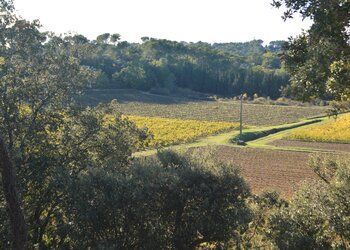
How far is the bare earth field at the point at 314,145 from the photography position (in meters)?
49.1

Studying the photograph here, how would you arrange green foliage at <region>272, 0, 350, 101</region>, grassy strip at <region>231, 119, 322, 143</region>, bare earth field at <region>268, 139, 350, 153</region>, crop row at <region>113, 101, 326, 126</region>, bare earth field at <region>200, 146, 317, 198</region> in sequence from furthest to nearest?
1. crop row at <region>113, 101, 326, 126</region>
2. grassy strip at <region>231, 119, 322, 143</region>
3. bare earth field at <region>268, 139, 350, 153</region>
4. bare earth field at <region>200, 146, 317, 198</region>
5. green foliage at <region>272, 0, 350, 101</region>

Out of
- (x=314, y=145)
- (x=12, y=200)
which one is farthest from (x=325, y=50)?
(x=314, y=145)

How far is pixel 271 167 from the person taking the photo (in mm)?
39562

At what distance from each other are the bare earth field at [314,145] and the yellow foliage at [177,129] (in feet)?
34.2

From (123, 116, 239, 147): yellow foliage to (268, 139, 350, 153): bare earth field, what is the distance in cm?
1044

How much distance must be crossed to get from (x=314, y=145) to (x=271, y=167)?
14.3 meters

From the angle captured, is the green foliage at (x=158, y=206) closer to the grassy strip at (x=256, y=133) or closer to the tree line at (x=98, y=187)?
the tree line at (x=98, y=187)

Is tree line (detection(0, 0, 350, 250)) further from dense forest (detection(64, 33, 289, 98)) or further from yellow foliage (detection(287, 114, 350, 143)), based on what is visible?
dense forest (detection(64, 33, 289, 98))

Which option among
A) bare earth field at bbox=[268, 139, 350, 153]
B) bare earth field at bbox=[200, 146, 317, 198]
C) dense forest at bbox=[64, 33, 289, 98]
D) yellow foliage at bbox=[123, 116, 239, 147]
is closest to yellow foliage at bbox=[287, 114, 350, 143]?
bare earth field at bbox=[268, 139, 350, 153]

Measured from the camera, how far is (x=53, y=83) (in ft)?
49.9

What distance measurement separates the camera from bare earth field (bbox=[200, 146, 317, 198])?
106 feet

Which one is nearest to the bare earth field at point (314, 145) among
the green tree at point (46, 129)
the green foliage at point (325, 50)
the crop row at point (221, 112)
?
the crop row at point (221, 112)

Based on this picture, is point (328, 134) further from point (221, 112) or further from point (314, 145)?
point (221, 112)

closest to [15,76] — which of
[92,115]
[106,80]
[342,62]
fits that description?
[92,115]
